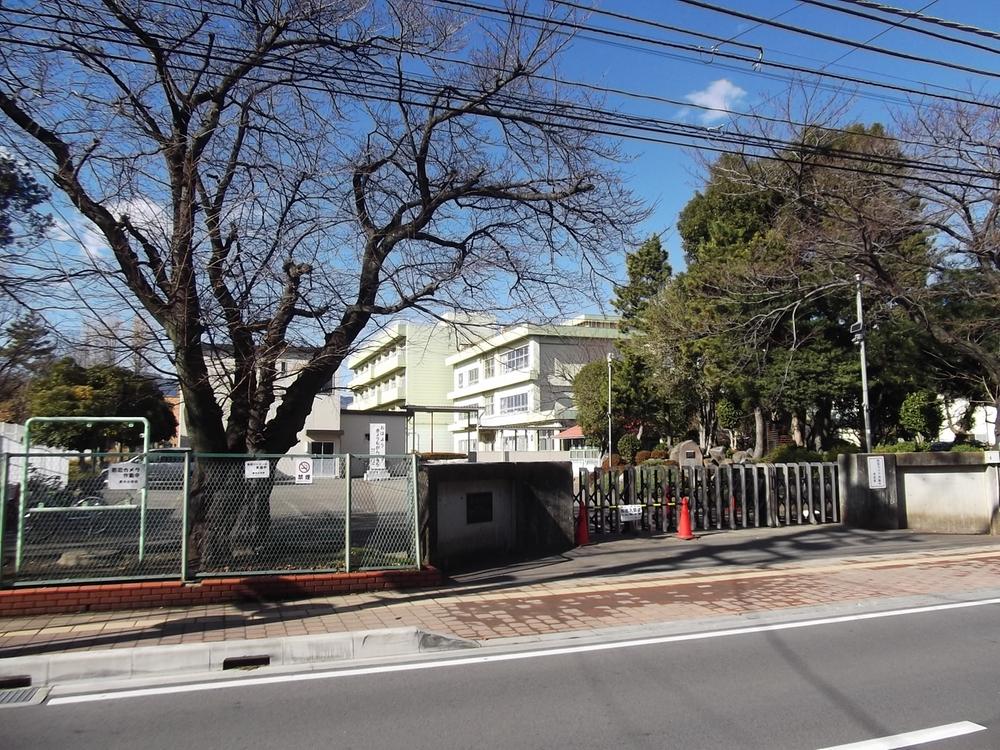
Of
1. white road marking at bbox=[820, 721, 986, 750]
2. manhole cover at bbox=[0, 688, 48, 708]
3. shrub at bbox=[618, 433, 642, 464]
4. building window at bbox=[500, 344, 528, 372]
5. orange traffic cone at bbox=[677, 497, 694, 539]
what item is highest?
building window at bbox=[500, 344, 528, 372]

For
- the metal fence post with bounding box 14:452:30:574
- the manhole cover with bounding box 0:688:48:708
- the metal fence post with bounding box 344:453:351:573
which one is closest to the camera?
the manhole cover with bounding box 0:688:48:708

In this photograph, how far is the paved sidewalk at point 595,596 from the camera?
8.23 m

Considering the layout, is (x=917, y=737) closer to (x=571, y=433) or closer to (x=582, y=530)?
(x=582, y=530)

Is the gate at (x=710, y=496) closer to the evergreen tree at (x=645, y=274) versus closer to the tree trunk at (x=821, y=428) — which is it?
the tree trunk at (x=821, y=428)

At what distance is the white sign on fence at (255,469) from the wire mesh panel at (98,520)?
78cm

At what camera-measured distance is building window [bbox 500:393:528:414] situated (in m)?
63.2

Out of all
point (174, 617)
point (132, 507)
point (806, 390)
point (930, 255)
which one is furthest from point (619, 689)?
point (806, 390)

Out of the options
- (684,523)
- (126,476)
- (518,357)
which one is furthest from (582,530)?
(518,357)

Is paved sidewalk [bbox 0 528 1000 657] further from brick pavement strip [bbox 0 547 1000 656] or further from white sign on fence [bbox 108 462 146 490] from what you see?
white sign on fence [bbox 108 462 146 490]

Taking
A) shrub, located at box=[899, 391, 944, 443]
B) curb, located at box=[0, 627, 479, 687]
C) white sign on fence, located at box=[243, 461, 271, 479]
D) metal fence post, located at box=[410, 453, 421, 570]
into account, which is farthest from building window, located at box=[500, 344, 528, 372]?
curb, located at box=[0, 627, 479, 687]

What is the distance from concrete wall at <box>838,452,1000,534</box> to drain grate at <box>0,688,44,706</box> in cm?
1672

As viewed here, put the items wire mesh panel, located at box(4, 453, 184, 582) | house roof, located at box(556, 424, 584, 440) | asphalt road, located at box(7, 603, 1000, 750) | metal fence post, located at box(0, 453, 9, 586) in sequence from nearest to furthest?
1. asphalt road, located at box(7, 603, 1000, 750)
2. metal fence post, located at box(0, 453, 9, 586)
3. wire mesh panel, located at box(4, 453, 184, 582)
4. house roof, located at box(556, 424, 584, 440)

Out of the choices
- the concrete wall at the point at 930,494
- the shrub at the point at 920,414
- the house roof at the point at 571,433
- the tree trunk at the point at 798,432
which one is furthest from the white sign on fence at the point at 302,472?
the house roof at the point at 571,433

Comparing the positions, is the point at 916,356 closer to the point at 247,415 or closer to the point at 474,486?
the point at 474,486
